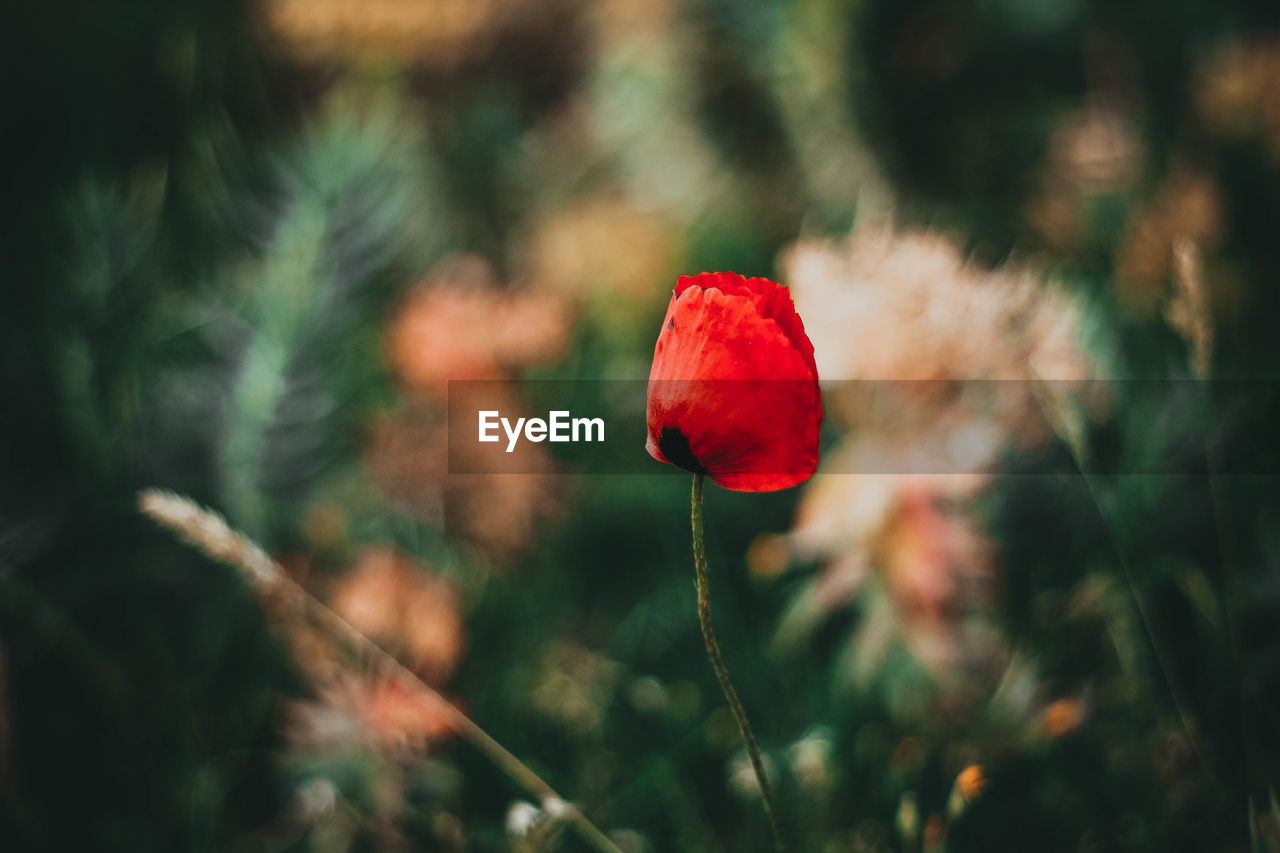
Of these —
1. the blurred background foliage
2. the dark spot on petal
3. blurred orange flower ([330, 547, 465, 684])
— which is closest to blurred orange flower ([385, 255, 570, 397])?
the blurred background foliage

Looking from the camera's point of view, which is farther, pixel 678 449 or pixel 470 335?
pixel 470 335

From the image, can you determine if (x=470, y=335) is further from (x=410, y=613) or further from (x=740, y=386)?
(x=740, y=386)

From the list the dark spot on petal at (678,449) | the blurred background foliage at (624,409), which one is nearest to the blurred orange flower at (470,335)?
the blurred background foliage at (624,409)

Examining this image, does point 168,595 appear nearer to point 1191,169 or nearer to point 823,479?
point 823,479
